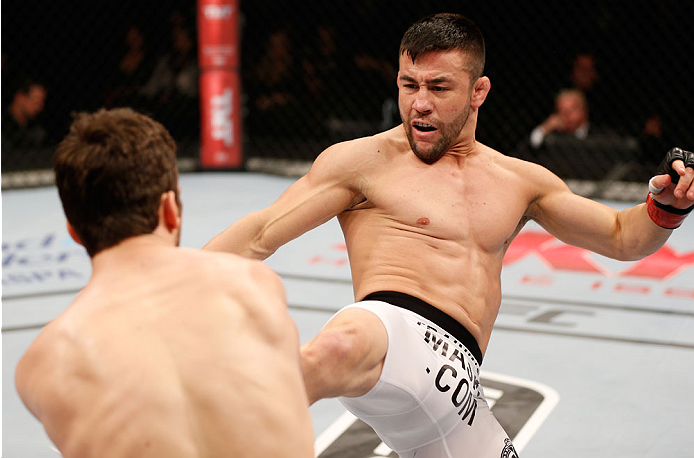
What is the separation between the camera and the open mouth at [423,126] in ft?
6.64

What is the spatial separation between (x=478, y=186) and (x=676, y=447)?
988 millimetres

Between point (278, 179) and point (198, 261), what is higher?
point (198, 261)

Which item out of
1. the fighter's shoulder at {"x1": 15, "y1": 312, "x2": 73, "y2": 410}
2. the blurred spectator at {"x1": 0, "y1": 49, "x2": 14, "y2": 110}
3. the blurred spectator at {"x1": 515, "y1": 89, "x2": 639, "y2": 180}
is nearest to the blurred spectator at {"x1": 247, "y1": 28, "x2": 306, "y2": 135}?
the blurred spectator at {"x1": 0, "y1": 49, "x2": 14, "y2": 110}

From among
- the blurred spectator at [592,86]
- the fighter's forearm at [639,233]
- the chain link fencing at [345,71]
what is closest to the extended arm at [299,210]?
the fighter's forearm at [639,233]

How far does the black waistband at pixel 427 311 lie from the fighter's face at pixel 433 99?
1.21 feet

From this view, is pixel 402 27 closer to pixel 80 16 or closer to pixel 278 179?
pixel 278 179

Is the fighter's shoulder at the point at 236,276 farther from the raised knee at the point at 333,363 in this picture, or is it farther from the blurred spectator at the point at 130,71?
the blurred spectator at the point at 130,71

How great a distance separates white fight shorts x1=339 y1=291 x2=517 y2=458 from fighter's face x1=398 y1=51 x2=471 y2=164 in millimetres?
403

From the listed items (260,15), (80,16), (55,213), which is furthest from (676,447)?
(80,16)

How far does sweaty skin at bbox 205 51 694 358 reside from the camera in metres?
1.96


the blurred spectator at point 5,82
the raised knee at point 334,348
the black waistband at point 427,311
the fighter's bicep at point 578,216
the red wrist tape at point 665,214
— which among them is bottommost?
the blurred spectator at point 5,82

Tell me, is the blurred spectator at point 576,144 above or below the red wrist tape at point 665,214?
below

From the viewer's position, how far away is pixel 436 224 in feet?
6.50

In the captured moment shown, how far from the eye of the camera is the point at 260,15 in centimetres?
717
